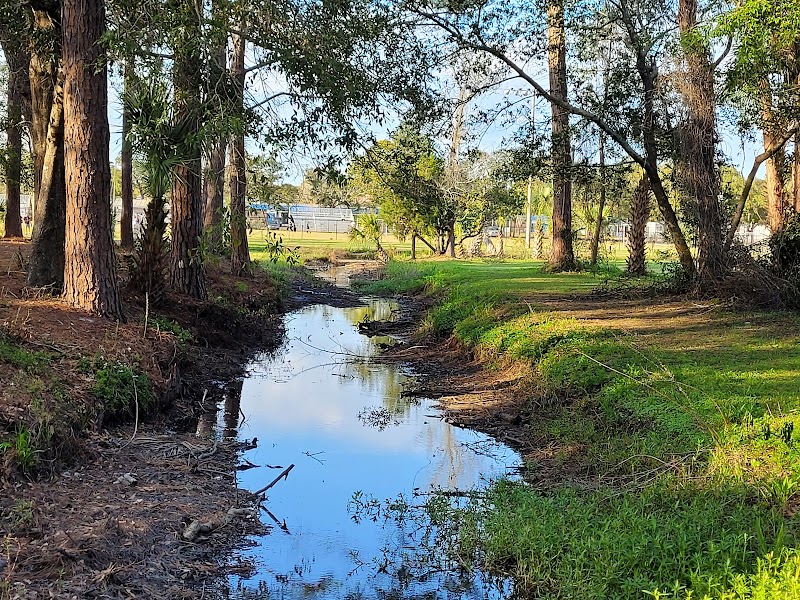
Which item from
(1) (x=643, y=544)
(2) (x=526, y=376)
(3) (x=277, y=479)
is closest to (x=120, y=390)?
(3) (x=277, y=479)

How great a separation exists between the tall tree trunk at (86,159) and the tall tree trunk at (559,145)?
987cm

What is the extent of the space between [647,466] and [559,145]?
1309 cm

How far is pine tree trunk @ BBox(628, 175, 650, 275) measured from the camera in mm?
24656

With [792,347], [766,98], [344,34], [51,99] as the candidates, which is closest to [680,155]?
[766,98]

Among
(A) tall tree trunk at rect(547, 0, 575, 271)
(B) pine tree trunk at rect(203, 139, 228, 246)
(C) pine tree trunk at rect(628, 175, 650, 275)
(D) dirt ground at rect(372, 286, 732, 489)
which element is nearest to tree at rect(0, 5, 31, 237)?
(B) pine tree trunk at rect(203, 139, 228, 246)

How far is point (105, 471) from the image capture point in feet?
24.9

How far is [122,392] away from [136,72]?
14.1ft

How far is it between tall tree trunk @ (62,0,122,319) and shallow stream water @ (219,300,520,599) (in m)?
2.61

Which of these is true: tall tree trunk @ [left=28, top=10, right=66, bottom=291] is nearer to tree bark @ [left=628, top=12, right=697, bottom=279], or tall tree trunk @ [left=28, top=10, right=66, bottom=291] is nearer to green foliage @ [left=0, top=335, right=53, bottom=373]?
green foliage @ [left=0, top=335, right=53, bottom=373]

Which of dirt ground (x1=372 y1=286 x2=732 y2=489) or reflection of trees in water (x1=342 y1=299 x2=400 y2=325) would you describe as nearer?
dirt ground (x1=372 y1=286 x2=732 y2=489)

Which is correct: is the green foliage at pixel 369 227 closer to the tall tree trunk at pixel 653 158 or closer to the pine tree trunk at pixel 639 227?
the pine tree trunk at pixel 639 227

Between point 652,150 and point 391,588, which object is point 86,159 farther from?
point 652,150

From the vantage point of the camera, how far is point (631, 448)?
25.8 feet

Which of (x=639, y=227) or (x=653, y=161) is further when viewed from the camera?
(x=639, y=227)
